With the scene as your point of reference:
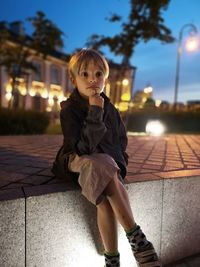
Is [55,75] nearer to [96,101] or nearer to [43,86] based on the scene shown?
[43,86]

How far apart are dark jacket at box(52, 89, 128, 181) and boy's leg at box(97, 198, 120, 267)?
0.38 metres

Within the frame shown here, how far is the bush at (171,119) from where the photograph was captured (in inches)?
683

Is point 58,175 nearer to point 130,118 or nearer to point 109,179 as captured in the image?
point 109,179

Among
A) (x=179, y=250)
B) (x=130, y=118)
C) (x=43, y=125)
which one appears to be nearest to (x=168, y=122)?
(x=130, y=118)

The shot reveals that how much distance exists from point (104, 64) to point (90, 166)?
0.74 m

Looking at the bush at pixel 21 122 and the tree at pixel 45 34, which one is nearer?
the bush at pixel 21 122

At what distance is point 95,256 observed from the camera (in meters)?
2.25

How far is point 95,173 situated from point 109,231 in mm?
390

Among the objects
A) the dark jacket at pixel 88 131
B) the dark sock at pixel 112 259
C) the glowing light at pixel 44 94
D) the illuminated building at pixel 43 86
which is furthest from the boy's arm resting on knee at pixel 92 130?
the glowing light at pixel 44 94

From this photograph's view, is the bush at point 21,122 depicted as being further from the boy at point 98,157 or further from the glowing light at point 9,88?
the glowing light at point 9,88

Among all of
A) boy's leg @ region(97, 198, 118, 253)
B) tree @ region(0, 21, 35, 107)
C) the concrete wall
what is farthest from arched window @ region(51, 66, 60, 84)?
boy's leg @ region(97, 198, 118, 253)

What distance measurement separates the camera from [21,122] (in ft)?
34.4

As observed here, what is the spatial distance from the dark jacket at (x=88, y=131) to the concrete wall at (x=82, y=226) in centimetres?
31

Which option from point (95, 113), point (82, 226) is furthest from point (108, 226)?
point (95, 113)
